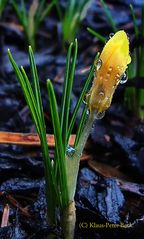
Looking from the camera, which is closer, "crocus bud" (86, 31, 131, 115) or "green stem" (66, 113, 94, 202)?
"crocus bud" (86, 31, 131, 115)

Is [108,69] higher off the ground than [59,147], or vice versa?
[108,69]

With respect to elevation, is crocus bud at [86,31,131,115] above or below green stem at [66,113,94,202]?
above

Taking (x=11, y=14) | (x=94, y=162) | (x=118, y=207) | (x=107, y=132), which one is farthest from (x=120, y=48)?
(x=11, y=14)

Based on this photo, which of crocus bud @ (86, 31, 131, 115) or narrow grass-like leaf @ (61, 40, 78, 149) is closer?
crocus bud @ (86, 31, 131, 115)

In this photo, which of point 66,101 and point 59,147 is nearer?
point 59,147

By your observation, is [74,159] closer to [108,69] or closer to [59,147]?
[59,147]

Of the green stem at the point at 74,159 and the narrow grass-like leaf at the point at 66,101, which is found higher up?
the narrow grass-like leaf at the point at 66,101

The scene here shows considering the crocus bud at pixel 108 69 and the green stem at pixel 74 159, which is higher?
the crocus bud at pixel 108 69

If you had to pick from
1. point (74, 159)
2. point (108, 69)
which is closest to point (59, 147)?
point (74, 159)

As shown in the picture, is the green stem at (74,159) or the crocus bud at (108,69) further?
the green stem at (74,159)
